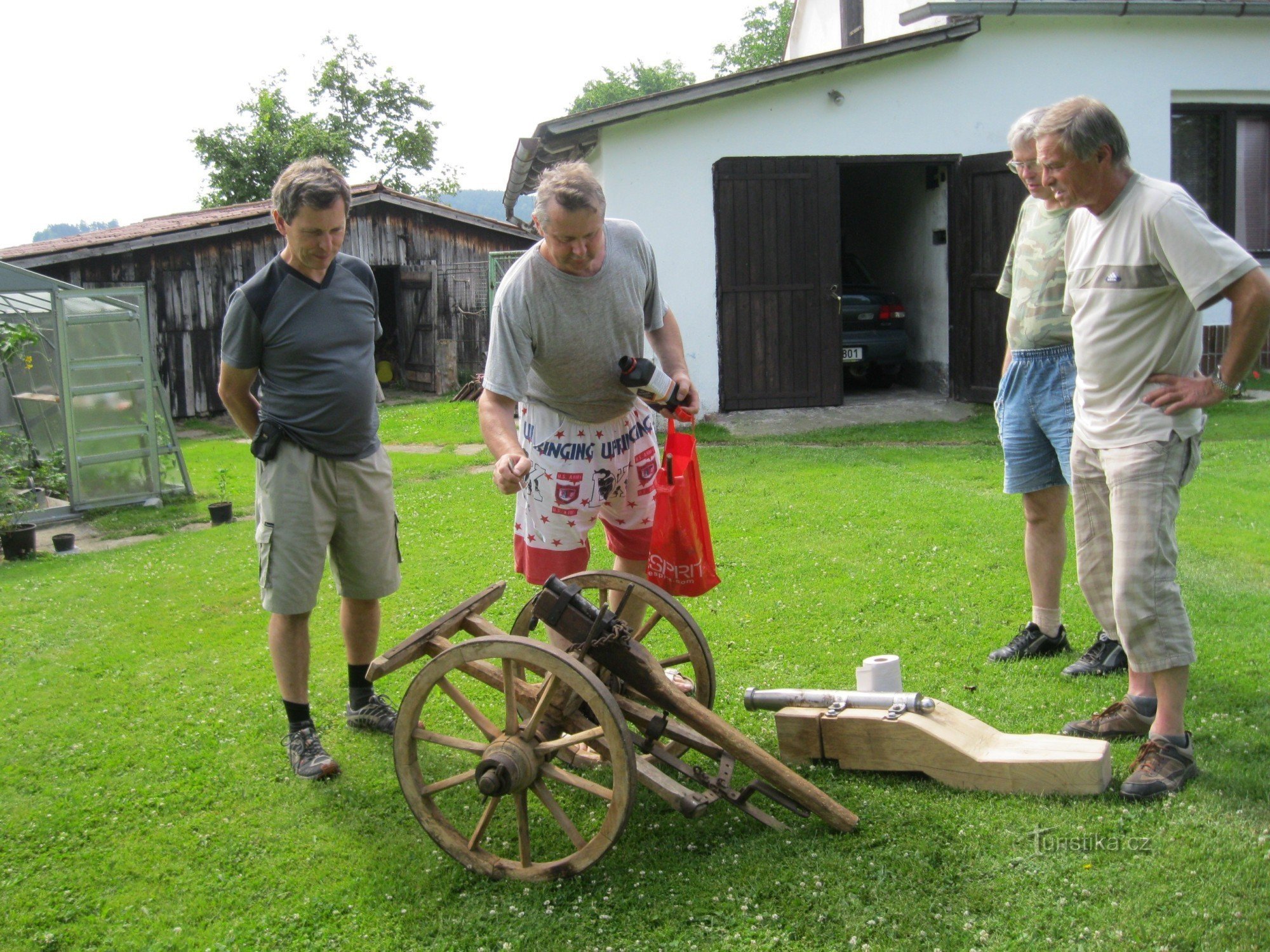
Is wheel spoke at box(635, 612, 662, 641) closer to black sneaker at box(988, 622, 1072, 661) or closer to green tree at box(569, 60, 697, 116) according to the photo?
black sneaker at box(988, 622, 1072, 661)

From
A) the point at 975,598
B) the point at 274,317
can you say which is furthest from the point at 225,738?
the point at 975,598

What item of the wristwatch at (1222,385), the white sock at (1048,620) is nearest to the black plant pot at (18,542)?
the white sock at (1048,620)

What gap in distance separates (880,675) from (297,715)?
2118 mm

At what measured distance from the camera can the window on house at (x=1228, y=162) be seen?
506 inches

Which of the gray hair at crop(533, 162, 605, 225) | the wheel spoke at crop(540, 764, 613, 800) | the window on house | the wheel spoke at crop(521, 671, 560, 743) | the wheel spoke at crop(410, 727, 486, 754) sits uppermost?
the window on house

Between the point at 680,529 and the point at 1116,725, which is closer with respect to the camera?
the point at 1116,725

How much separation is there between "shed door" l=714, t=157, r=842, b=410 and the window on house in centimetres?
452

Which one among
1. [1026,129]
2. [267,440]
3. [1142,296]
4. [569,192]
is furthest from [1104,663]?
[267,440]

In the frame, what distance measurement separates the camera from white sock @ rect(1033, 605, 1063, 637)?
4.55 metres

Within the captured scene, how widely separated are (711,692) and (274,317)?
201cm

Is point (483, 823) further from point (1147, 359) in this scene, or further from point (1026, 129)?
point (1026, 129)

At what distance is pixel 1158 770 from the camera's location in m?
3.29

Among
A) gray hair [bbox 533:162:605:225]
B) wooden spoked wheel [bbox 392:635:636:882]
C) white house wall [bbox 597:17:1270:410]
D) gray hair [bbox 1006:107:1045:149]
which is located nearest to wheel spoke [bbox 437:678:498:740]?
wooden spoked wheel [bbox 392:635:636:882]

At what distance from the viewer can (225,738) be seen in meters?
4.34
